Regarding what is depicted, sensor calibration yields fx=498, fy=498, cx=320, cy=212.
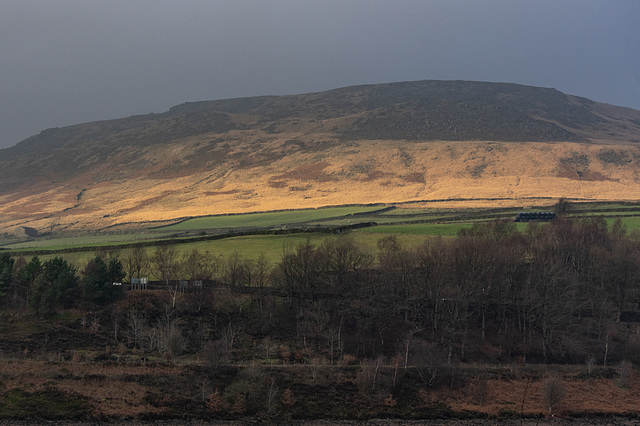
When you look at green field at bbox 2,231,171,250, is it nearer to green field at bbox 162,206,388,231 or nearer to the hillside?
green field at bbox 162,206,388,231

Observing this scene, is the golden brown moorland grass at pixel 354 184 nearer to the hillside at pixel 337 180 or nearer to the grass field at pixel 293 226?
the hillside at pixel 337 180

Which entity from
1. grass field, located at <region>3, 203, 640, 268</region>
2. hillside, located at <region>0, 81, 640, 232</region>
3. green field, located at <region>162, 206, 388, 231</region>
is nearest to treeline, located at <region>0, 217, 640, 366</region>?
grass field, located at <region>3, 203, 640, 268</region>

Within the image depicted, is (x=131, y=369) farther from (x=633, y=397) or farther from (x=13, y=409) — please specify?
(x=633, y=397)

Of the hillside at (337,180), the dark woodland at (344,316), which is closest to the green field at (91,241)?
the hillside at (337,180)

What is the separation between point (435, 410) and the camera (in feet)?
140

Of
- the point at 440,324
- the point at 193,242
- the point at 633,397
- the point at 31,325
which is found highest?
the point at 193,242

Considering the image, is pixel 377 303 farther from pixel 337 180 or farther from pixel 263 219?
pixel 337 180

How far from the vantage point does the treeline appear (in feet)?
171

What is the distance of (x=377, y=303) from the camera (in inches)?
2226

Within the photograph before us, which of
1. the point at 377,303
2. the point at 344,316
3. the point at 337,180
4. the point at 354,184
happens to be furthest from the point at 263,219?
the point at 377,303

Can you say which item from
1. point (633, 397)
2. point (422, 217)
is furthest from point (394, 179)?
point (633, 397)

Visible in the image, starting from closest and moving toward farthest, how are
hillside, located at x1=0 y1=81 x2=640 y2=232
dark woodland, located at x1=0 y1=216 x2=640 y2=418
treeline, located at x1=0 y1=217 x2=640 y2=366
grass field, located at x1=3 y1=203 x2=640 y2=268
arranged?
dark woodland, located at x1=0 y1=216 x2=640 y2=418 → treeline, located at x1=0 y1=217 x2=640 y2=366 → grass field, located at x1=3 y1=203 x2=640 y2=268 → hillside, located at x1=0 y1=81 x2=640 y2=232

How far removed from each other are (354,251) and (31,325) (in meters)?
36.9

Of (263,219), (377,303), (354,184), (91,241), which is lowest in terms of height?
(377,303)
